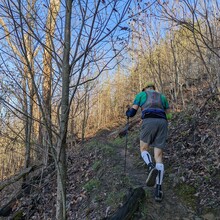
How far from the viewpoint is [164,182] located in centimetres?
528

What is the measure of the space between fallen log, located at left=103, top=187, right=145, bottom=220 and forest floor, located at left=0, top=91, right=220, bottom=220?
0.09 m

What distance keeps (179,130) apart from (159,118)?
292 centimetres

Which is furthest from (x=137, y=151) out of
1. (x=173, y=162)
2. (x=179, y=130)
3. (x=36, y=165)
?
(x=36, y=165)

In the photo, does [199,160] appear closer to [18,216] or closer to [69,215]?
[69,215]

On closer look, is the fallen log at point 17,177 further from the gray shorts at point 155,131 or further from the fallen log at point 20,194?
the gray shorts at point 155,131

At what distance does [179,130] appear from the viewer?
7.50 m

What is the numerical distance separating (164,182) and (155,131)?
3.91 ft

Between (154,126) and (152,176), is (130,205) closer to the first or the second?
(152,176)

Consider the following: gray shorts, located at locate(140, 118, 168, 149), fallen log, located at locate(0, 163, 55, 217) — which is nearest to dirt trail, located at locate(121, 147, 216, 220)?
gray shorts, located at locate(140, 118, 168, 149)

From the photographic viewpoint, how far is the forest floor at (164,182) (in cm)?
430

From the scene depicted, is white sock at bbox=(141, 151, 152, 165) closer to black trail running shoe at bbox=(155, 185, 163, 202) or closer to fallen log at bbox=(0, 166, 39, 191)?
black trail running shoe at bbox=(155, 185, 163, 202)

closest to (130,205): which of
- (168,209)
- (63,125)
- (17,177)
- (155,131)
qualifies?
(168,209)

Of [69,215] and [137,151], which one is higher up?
[137,151]

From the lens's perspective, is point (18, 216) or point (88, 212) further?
point (18, 216)
